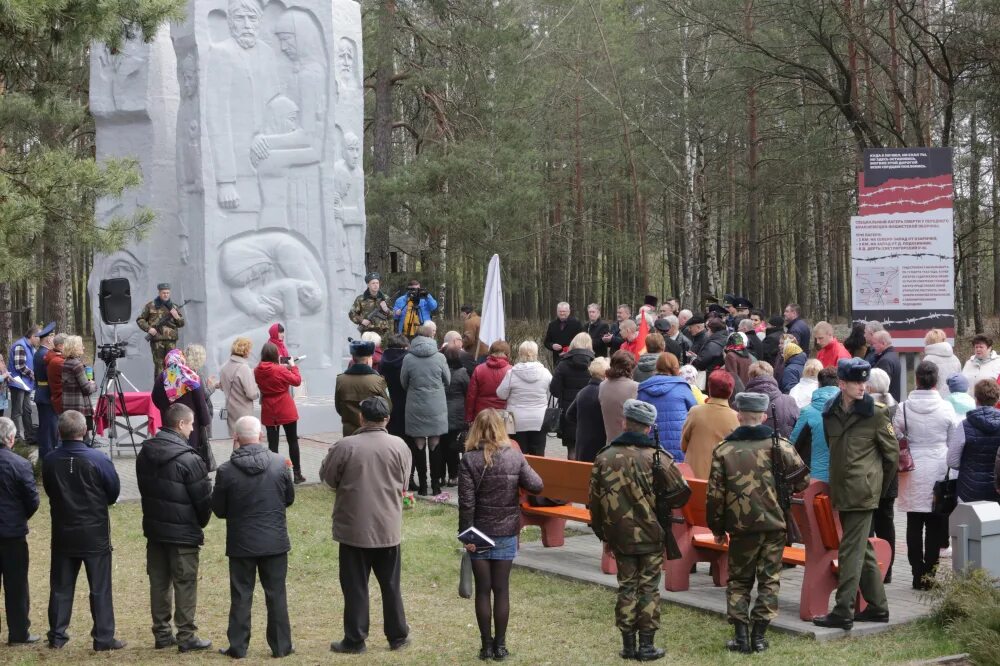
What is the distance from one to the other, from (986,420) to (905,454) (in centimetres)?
61

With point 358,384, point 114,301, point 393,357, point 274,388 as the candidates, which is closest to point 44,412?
point 114,301

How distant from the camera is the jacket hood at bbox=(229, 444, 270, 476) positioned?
715 cm

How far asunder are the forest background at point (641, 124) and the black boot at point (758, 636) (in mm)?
12256

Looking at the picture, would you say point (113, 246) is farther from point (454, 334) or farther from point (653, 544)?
point (653, 544)

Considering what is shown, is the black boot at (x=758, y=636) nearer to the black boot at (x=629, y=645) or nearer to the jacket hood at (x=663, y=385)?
the black boot at (x=629, y=645)

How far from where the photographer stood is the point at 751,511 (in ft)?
22.8

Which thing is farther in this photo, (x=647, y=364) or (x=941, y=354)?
(x=941, y=354)

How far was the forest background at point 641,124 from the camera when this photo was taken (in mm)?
22438

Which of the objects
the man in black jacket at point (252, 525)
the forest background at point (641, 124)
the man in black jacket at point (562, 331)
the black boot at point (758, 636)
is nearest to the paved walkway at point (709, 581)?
the black boot at point (758, 636)

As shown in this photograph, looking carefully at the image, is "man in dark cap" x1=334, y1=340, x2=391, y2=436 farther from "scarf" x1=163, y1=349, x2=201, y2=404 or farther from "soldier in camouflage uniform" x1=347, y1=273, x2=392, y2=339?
"soldier in camouflage uniform" x1=347, y1=273, x2=392, y2=339

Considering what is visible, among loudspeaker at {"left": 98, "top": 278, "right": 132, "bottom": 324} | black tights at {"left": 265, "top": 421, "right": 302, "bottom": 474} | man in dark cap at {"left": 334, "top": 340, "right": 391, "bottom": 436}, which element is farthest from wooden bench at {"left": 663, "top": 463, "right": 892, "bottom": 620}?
loudspeaker at {"left": 98, "top": 278, "right": 132, "bottom": 324}

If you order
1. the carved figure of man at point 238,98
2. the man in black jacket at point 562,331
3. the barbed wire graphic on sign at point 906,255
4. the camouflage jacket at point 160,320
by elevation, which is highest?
the carved figure of man at point 238,98

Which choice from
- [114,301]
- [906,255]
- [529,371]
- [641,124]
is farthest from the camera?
[641,124]

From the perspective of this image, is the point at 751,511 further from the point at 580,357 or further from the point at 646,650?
the point at 580,357
